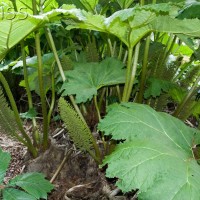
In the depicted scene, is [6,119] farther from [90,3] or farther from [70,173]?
[90,3]

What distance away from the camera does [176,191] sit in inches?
31.1

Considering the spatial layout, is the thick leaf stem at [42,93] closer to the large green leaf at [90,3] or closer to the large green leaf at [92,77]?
the large green leaf at [92,77]

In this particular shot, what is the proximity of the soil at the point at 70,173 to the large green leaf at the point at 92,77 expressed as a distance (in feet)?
0.99

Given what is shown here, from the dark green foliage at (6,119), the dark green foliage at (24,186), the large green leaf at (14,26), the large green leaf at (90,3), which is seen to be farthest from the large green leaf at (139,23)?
the dark green foliage at (24,186)

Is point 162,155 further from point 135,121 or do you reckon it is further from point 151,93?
point 151,93

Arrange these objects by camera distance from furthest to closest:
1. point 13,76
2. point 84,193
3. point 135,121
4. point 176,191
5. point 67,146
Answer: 1. point 13,76
2. point 67,146
3. point 84,193
4. point 135,121
5. point 176,191

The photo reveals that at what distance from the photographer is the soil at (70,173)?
1.27 meters

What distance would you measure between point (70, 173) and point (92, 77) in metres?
0.41

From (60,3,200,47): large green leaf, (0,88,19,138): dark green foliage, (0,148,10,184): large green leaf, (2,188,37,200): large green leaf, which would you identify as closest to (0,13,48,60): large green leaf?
(60,3,200,47): large green leaf

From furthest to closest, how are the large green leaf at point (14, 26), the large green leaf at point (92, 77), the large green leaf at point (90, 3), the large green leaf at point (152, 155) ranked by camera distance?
the large green leaf at point (90, 3) < the large green leaf at point (92, 77) < the large green leaf at point (14, 26) < the large green leaf at point (152, 155)

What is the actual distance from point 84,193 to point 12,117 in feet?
1.34

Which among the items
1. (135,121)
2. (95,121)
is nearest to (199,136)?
(135,121)

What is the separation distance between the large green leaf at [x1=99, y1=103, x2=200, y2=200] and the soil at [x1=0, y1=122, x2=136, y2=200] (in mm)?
324

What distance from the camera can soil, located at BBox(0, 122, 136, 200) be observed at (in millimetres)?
1271
